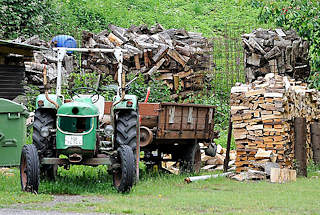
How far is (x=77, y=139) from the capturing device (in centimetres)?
1048

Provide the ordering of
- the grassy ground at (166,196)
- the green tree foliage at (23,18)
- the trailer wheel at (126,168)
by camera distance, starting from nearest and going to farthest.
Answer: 1. the grassy ground at (166,196)
2. the trailer wheel at (126,168)
3. the green tree foliage at (23,18)

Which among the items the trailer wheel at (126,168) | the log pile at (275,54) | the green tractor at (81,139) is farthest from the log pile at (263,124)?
the log pile at (275,54)

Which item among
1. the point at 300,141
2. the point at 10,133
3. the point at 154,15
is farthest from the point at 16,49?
the point at 154,15

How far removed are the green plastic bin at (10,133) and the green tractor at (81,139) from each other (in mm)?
1731

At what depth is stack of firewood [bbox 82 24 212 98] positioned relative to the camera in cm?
2230

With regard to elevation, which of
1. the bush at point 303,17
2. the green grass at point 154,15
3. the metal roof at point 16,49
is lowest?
the metal roof at point 16,49

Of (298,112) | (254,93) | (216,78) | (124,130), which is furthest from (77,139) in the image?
(216,78)

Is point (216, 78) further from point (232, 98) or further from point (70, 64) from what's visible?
point (232, 98)

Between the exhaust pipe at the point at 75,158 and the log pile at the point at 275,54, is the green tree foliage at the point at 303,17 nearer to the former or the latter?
the log pile at the point at 275,54

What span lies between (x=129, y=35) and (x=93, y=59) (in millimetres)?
1709

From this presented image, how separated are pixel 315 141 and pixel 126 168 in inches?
309

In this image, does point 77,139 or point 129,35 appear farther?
point 129,35

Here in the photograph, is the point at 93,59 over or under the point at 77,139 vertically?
over

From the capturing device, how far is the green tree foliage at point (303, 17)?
1623 cm
